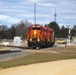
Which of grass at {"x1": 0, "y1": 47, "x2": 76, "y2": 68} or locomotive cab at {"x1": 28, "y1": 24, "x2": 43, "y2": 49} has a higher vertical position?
locomotive cab at {"x1": 28, "y1": 24, "x2": 43, "y2": 49}

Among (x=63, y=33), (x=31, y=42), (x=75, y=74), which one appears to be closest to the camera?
(x=75, y=74)

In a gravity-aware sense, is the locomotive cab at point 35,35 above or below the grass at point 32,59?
above

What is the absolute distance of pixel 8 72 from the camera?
20312 mm

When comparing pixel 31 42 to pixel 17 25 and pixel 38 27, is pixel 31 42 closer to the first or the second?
pixel 38 27

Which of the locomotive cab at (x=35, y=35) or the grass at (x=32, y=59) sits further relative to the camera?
the locomotive cab at (x=35, y=35)

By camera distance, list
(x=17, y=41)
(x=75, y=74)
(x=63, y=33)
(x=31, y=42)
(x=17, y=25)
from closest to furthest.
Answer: (x=75, y=74), (x=31, y=42), (x=17, y=41), (x=63, y=33), (x=17, y=25)

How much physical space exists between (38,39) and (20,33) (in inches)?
4430

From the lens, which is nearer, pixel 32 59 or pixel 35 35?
pixel 32 59

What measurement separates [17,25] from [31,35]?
448 feet

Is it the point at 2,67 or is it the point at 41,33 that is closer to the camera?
the point at 2,67

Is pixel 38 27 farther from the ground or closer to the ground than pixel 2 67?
farther from the ground

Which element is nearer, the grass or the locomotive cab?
the grass

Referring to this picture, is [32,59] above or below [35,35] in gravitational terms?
below

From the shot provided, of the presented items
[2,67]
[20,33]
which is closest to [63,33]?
[20,33]
